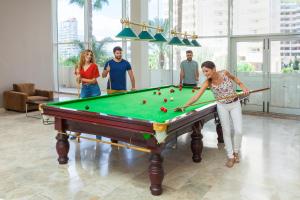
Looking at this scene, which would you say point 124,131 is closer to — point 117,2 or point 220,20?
point 220,20

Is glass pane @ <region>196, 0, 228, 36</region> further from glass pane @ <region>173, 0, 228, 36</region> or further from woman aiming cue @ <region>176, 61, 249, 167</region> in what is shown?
woman aiming cue @ <region>176, 61, 249, 167</region>

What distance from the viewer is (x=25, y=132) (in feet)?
18.7

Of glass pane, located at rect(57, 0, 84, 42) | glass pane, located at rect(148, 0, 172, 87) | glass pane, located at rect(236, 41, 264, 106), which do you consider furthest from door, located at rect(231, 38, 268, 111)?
glass pane, located at rect(57, 0, 84, 42)

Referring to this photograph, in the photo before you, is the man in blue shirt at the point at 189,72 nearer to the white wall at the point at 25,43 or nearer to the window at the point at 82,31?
the window at the point at 82,31

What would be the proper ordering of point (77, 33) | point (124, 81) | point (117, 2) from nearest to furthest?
point (124, 81), point (117, 2), point (77, 33)

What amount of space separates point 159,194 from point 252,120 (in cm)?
445

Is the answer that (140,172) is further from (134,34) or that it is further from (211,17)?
(211,17)

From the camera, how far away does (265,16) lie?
7609 mm

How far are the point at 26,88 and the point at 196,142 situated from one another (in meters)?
6.03

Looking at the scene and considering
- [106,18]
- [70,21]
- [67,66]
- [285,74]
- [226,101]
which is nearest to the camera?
[226,101]

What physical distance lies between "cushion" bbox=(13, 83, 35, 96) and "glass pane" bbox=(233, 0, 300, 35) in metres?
5.85

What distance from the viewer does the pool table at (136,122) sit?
9.67 feet

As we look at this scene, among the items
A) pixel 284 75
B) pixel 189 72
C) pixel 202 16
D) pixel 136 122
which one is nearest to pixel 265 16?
pixel 284 75

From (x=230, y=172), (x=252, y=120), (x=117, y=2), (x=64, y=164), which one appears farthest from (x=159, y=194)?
(x=117, y=2)
